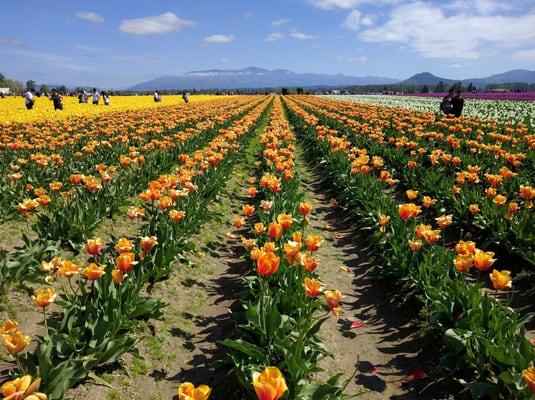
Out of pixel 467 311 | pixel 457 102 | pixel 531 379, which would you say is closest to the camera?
pixel 531 379

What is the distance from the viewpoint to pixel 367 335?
5.55m

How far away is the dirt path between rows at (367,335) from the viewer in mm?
4516

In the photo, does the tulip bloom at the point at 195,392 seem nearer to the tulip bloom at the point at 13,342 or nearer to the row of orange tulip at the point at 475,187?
the tulip bloom at the point at 13,342

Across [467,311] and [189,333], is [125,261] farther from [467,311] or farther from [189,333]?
[467,311]

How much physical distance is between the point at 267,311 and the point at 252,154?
533 inches

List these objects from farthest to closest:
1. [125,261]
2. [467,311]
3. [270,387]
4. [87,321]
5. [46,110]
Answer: [46,110]
[467,311]
[87,321]
[125,261]
[270,387]

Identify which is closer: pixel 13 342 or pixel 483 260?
pixel 13 342

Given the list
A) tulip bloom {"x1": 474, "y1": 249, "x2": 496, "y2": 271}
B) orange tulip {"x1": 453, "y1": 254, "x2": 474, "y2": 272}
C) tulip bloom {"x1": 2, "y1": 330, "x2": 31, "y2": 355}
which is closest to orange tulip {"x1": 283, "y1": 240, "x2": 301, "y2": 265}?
orange tulip {"x1": 453, "y1": 254, "x2": 474, "y2": 272}

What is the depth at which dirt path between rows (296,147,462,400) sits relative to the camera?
178 inches

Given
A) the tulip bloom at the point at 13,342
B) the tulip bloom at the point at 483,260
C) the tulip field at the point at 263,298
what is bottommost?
the tulip field at the point at 263,298

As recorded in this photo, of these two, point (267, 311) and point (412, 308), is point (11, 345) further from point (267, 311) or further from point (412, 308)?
point (412, 308)

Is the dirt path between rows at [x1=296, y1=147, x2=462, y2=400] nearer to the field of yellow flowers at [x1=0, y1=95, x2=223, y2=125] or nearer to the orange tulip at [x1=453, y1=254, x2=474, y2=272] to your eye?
the orange tulip at [x1=453, y1=254, x2=474, y2=272]

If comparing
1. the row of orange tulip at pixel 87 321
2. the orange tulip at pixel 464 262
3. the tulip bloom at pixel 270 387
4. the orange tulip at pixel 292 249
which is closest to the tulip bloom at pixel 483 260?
the orange tulip at pixel 464 262

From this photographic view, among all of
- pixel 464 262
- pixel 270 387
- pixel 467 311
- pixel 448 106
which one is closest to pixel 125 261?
pixel 270 387
